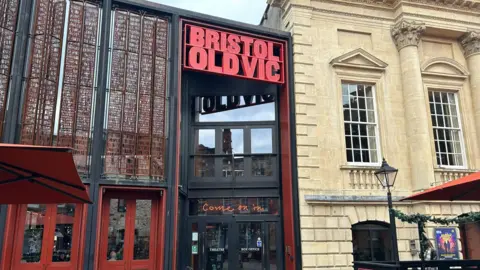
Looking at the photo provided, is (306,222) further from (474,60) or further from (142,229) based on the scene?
(474,60)

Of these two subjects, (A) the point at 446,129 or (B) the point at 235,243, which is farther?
(A) the point at 446,129

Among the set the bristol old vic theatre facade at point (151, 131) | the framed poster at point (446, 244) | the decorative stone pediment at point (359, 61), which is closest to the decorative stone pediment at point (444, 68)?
the decorative stone pediment at point (359, 61)

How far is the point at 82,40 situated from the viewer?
11.3m

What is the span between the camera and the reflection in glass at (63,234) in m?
10.3

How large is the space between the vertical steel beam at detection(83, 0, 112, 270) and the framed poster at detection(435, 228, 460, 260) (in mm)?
10561

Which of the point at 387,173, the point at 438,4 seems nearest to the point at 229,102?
the point at 387,173

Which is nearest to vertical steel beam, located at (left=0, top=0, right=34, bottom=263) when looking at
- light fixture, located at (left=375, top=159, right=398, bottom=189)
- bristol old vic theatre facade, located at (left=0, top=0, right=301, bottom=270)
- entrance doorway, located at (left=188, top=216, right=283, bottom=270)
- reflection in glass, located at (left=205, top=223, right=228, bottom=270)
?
bristol old vic theatre facade, located at (left=0, top=0, right=301, bottom=270)

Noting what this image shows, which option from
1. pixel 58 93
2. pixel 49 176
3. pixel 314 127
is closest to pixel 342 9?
pixel 314 127

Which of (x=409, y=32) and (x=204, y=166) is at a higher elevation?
(x=409, y=32)

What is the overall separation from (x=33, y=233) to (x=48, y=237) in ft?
1.28

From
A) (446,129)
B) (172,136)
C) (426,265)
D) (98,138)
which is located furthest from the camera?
(446,129)

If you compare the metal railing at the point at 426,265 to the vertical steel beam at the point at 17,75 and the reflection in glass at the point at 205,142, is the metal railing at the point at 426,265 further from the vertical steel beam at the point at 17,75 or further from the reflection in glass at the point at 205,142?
the vertical steel beam at the point at 17,75

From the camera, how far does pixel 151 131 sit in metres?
11.6

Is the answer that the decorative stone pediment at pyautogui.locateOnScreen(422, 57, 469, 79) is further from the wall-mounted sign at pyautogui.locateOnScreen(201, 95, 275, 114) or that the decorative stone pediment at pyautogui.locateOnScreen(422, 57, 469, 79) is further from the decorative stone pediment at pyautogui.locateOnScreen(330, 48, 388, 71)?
the wall-mounted sign at pyautogui.locateOnScreen(201, 95, 275, 114)
